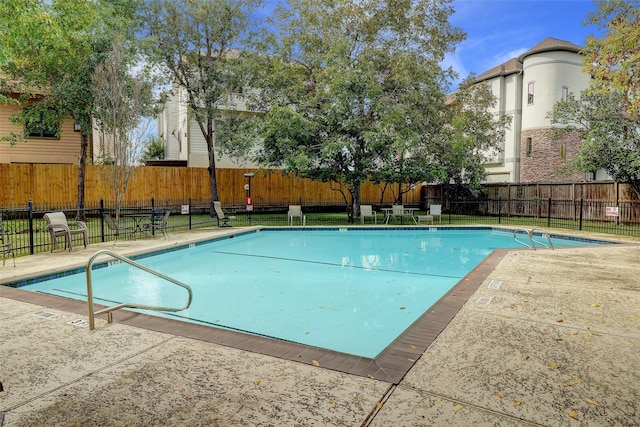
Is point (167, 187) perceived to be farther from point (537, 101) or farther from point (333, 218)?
point (537, 101)

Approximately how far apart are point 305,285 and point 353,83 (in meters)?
9.63

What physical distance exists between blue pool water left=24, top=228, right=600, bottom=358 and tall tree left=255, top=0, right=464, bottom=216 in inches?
173

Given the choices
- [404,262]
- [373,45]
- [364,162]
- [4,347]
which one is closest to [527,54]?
[373,45]

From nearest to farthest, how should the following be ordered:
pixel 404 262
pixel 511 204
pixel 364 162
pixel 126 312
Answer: pixel 126 312 → pixel 404 262 → pixel 364 162 → pixel 511 204

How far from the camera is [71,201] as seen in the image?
16.3 metres

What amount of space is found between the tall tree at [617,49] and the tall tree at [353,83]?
18.0 ft

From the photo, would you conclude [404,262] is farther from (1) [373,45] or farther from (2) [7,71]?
(2) [7,71]

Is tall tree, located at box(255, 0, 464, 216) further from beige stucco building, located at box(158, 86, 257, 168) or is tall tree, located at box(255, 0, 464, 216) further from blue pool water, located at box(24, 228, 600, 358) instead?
blue pool water, located at box(24, 228, 600, 358)

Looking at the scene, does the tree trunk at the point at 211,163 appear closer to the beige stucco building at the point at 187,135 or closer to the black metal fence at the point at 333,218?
the beige stucco building at the point at 187,135

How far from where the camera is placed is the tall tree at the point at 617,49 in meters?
→ 8.92

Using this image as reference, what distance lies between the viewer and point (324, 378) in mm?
2795

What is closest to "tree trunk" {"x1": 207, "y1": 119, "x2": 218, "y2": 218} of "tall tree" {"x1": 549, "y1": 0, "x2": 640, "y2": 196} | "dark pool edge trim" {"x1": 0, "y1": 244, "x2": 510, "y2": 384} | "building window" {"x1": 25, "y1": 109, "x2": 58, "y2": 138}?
"building window" {"x1": 25, "y1": 109, "x2": 58, "y2": 138}

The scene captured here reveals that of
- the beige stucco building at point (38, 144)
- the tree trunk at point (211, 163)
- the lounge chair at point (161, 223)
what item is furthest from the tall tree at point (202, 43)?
the lounge chair at point (161, 223)

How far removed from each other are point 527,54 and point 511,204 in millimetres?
9822
